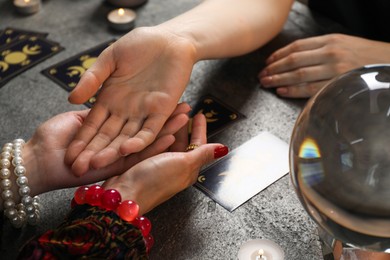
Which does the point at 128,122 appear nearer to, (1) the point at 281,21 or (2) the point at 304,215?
(2) the point at 304,215

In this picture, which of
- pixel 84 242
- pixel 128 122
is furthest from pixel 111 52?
pixel 84 242

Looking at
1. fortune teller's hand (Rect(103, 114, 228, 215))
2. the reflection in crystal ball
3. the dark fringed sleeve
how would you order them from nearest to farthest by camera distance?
the reflection in crystal ball, the dark fringed sleeve, fortune teller's hand (Rect(103, 114, 228, 215))

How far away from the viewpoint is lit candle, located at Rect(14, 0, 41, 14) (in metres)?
1.25

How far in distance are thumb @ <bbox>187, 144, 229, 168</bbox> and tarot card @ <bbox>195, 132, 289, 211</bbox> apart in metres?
0.05

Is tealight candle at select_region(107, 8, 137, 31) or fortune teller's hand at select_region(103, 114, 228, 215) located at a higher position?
fortune teller's hand at select_region(103, 114, 228, 215)

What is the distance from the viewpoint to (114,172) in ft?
2.63

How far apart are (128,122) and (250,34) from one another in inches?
14.1

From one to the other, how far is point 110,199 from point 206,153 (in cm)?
17

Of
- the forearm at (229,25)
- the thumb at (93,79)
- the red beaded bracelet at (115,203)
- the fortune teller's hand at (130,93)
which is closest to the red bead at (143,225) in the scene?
the red beaded bracelet at (115,203)

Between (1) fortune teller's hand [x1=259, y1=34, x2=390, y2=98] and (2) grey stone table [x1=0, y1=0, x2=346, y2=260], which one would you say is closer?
(2) grey stone table [x1=0, y1=0, x2=346, y2=260]

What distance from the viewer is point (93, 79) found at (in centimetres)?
→ 82

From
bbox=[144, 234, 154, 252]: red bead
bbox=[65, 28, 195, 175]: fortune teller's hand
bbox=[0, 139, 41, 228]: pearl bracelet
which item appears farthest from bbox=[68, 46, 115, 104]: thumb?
bbox=[144, 234, 154, 252]: red bead

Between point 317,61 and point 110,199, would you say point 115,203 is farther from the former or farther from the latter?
point 317,61

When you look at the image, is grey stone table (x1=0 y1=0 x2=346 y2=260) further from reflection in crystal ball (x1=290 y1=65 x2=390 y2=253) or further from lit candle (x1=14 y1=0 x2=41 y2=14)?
reflection in crystal ball (x1=290 y1=65 x2=390 y2=253)
